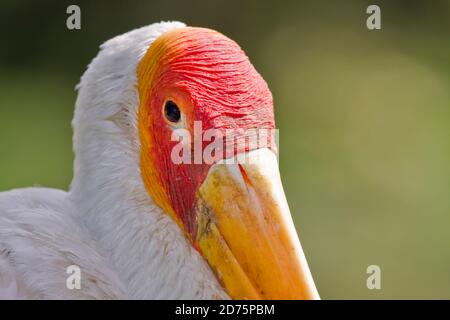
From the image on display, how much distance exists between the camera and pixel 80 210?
3.19 meters

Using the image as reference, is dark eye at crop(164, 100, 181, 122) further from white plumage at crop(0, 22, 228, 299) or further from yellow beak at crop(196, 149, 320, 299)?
yellow beak at crop(196, 149, 320, 299)

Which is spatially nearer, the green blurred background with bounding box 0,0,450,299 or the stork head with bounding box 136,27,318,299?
the stork head with bounding box 136,27,318,299

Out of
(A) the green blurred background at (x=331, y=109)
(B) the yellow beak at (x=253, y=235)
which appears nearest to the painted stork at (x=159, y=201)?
(B) the yellow beak at (x=253, y=235)

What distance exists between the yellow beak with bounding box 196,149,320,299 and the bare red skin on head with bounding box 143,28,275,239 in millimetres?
80

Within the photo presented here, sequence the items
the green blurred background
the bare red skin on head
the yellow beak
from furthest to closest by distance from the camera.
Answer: the green blurred background → the bare red skin on head → the yellow beak

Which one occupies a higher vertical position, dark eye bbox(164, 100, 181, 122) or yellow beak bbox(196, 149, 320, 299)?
dark eye bbox(164, 100, 181, 122)

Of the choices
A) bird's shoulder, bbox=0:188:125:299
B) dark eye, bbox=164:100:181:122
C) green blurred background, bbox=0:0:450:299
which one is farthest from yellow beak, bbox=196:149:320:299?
green blurred background, bbox=0:0:450:299

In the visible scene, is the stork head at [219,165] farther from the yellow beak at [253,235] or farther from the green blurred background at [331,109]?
the green blurred background at [331,109]

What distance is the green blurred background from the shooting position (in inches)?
273

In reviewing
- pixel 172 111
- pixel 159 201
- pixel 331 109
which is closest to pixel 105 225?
pixel 159 201

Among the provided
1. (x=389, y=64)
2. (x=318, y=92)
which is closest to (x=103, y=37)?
(x=318, y=92)

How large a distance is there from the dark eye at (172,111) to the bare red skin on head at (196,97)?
16 millimetres

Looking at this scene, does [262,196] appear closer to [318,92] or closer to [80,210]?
[80,210]

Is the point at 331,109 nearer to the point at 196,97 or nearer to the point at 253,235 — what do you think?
the point at 196,97
